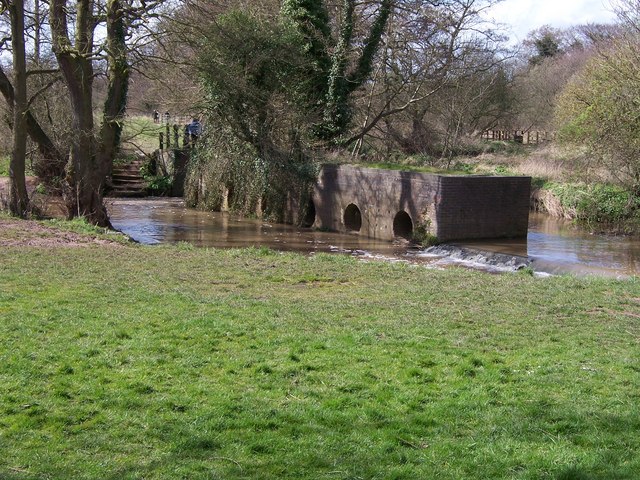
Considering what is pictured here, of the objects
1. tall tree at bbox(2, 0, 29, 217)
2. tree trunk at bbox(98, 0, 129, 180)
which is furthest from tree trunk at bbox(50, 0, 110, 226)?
tall tree at bbox(2, 0, 29, 217)

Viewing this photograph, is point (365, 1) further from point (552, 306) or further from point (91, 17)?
point (552, 306)

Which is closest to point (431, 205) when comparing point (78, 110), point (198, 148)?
point (78, 110)

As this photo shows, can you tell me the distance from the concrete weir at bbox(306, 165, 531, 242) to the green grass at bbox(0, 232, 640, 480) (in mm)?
10303

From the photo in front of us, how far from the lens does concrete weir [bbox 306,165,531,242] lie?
22.0 m

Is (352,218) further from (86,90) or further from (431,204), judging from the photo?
(86,90)

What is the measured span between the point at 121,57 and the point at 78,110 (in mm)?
2302

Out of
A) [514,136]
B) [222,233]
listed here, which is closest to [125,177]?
[222,233]

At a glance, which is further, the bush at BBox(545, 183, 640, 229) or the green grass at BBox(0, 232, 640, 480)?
the bush at BBox(545, 183, 640, 229)

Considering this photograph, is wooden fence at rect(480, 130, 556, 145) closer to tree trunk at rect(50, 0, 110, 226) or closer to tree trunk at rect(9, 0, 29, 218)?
→ tree trunk at rect(50, 0, 110, 226)

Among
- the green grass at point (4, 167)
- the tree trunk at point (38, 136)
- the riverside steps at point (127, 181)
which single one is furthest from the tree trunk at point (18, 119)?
the riverside steps at point (127, 181)

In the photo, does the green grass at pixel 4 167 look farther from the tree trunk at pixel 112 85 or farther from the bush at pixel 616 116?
the bush at pixel 616 116

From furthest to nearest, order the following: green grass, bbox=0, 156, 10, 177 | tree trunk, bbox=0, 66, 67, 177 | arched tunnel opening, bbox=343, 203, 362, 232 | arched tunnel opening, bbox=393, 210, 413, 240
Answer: green grass, bbox=0, 156, 10, 177, arched tunnel opening, bbox=343, 203, 362, 232, arched tunnel opening, bbox=393, 210, 413, 240, tree trunk, bbox=0, 66, 67, 177

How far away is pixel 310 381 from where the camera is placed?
6918mm

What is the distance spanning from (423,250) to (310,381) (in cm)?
1510
